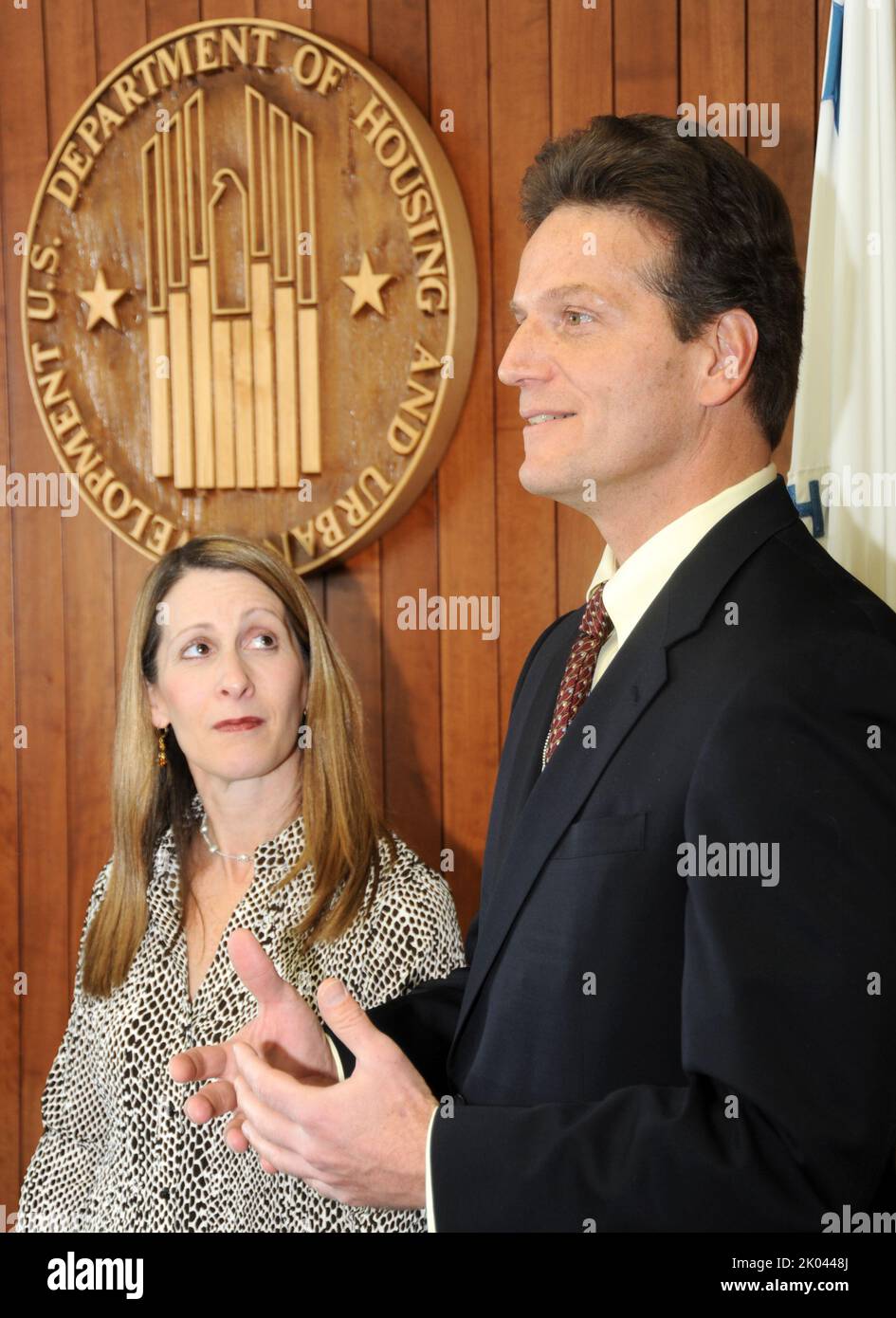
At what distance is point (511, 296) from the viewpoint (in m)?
2.26

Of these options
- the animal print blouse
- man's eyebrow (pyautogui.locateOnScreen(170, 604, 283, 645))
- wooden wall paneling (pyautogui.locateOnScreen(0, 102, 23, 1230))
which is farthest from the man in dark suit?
wooden wall paneling (pyautogui.locateOnScreen(0, 102, 23, 1230))

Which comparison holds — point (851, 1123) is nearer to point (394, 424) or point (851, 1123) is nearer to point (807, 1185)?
point (807, 1185)

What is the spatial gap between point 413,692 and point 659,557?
1138 millimetres

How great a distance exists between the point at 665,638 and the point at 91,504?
1599mm

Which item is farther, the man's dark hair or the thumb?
the man's dark hair

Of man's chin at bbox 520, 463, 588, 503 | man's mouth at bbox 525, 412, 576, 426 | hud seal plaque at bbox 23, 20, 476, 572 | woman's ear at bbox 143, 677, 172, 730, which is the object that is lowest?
woman's ear at bbox 143, 677, 172, 730

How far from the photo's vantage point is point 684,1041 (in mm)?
1013

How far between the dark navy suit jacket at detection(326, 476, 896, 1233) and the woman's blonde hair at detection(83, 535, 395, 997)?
0.79 m

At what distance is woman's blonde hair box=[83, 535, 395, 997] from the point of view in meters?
2.04

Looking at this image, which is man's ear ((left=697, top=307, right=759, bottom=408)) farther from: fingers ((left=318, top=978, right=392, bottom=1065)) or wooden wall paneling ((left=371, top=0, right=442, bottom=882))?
wooden wall paneling ((left=371, top=0, right=442, bottom=882))

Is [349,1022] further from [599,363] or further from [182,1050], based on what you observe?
[182,1050]

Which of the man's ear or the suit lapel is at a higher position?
the man's ear

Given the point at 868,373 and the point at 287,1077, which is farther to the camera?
the point at 868,373
